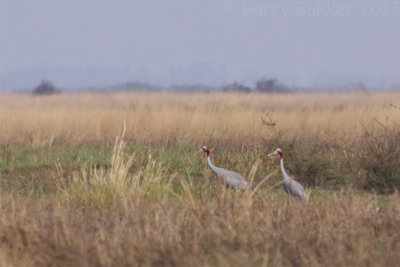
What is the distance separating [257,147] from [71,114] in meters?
5.39

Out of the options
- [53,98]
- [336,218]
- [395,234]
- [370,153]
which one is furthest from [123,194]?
[53,98]

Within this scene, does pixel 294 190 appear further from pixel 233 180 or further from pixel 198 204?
pixel 198 204

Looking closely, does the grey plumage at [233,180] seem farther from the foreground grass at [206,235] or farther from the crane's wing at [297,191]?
the foreground grass at [206,235]

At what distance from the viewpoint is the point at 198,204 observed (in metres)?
5.82

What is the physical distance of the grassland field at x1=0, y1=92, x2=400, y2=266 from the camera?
4965 mm

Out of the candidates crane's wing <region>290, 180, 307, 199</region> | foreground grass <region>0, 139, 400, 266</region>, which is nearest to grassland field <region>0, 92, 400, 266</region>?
foreground grass <region>0, 139, 400, 266</region>

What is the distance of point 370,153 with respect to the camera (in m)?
9.14

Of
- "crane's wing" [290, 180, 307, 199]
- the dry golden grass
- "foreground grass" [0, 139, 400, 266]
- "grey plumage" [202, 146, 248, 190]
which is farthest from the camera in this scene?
the dry golden grass

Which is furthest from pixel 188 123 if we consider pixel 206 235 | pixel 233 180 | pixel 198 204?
pixel 206 235

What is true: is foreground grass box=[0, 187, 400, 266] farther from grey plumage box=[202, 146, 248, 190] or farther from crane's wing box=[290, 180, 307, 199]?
grey plumage box=[202, 146, 248, 190]

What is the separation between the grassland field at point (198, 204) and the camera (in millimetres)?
4965

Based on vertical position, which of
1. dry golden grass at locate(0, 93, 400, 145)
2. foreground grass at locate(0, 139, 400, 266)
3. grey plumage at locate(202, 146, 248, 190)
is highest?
foreground grass at locate(0, 139, 400, 266)

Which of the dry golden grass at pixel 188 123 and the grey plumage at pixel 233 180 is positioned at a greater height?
the grey plumage at pixel 233 180

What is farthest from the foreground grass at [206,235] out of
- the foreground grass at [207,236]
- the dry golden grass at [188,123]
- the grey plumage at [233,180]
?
the dry golden grass at [188,123]
